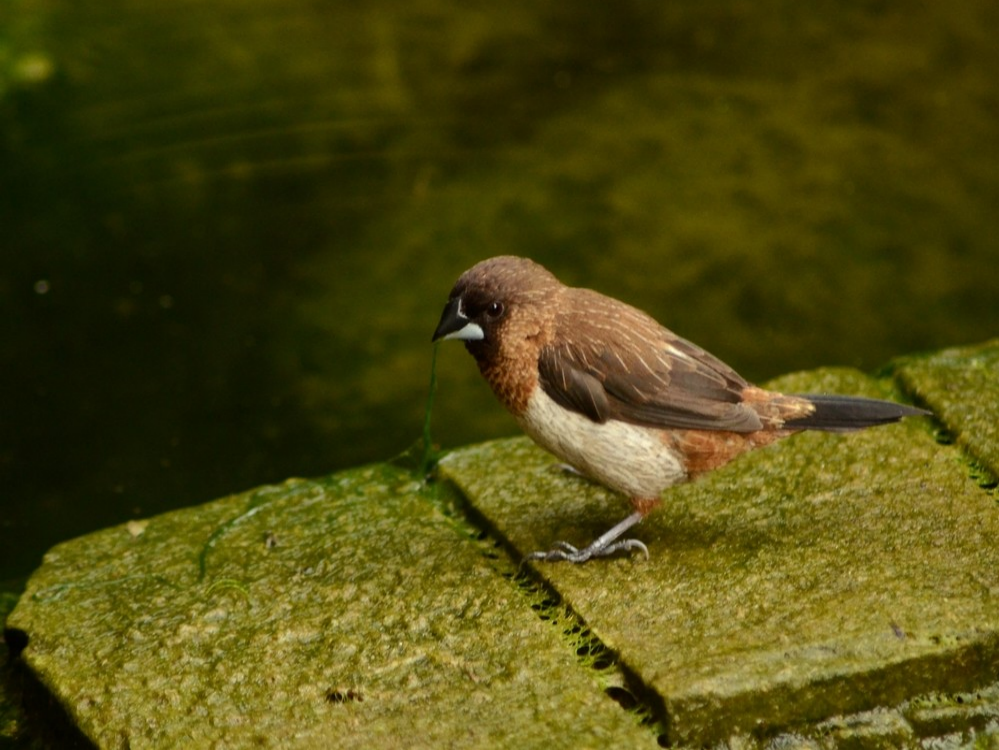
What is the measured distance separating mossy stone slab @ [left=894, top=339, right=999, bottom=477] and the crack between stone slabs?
110 cm

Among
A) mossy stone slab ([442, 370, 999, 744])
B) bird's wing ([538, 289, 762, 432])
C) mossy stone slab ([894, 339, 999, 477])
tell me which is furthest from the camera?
mossy stone slab ([894, 339, 999, 477])

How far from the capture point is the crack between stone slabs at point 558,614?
266 centimetres

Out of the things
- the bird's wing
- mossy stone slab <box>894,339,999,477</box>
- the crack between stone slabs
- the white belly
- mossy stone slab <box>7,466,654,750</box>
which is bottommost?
mossy stone slab <box>7,466,654,750</box>

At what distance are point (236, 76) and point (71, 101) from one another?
2.63 feet

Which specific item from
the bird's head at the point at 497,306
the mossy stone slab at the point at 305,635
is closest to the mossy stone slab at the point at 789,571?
the mossy stone slab at the point at 305,635

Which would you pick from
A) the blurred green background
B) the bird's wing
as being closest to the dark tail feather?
the bird's wing

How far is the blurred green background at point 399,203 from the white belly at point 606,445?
4.84 ft

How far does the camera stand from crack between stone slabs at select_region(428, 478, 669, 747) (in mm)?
2660

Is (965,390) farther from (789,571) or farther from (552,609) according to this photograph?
(552,609)

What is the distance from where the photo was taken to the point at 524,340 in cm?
313

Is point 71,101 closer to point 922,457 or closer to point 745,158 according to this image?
point 745,158

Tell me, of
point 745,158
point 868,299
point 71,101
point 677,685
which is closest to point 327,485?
point 677,685

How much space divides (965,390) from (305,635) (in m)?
1.80

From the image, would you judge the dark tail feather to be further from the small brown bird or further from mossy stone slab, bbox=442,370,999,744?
mossy stone slab, bbox=442,370,999,744
